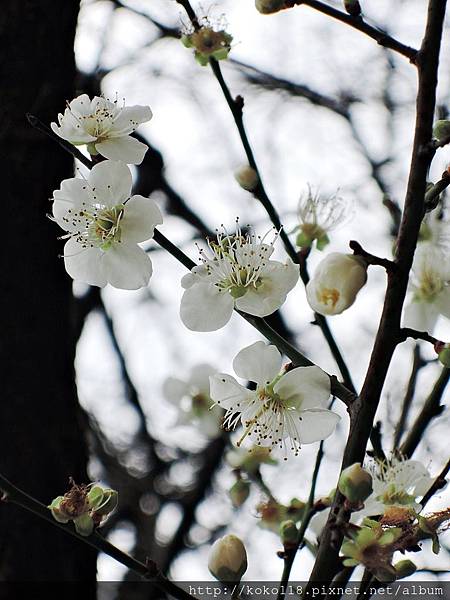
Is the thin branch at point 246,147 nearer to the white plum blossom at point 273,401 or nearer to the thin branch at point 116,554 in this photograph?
the white plum blossom at point 273,401

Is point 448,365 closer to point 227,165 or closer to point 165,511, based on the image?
point 165,511

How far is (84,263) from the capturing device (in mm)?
658

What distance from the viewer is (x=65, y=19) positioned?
1.07 meters

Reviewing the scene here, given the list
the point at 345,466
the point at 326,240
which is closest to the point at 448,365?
the point at 345,466

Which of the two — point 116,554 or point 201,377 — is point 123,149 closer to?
point 116,554

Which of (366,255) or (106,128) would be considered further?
(106,128)

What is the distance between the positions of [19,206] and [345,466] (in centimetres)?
→ 61

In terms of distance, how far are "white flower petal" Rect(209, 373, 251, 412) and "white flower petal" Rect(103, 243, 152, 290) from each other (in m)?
0.09

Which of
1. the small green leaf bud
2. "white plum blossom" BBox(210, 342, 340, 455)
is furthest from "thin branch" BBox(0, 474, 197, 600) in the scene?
"white plum blossom" BBox(210, 342, 340, 455)

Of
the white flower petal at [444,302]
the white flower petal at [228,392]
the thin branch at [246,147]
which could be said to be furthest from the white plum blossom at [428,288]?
the white flower petal at [228,392]

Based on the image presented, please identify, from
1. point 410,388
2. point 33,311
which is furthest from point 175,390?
point 410,388

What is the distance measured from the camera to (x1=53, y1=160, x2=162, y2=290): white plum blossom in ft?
2.06

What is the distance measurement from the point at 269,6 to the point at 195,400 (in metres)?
0.63

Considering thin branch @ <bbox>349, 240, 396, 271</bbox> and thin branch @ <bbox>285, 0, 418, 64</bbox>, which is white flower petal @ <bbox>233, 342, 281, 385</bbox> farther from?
thin branch @ <bbox>285, 0, 418, 64</bbox>
